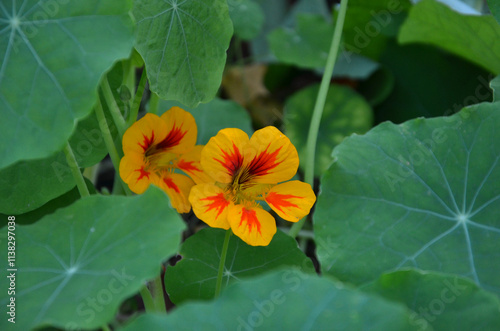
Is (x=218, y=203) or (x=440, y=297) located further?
(x=218, y=203)

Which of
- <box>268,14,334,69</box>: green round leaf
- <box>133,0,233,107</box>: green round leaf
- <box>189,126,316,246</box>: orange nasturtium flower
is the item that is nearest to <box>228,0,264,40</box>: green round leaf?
<box>268,14,334,69</box>: green round leaf

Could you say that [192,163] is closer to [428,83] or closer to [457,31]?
[457,31]

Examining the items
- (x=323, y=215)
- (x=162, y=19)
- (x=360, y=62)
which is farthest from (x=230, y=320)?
(x=360, y=62)

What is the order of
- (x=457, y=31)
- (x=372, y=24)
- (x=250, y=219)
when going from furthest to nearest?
(x=372, y=24)
(x=457, y=31)
(x=250, y=219)

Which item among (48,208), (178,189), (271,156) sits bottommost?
(48,208)

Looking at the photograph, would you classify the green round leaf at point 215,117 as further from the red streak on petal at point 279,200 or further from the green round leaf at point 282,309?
the green round leaf at point 282,309

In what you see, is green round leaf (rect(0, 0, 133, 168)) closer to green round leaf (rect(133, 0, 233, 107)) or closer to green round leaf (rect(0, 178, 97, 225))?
green round leaf (rect(133, 0, 233, 107))


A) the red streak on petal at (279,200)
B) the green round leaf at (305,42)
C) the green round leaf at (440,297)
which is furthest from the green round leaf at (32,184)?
the green round leaf at (305,42)

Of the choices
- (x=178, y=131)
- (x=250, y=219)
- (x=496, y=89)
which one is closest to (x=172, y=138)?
(x=178, y=131)
